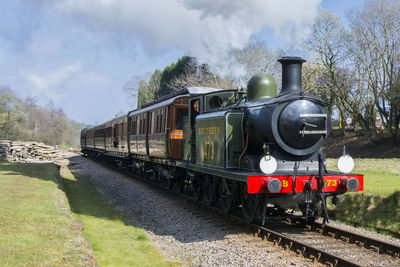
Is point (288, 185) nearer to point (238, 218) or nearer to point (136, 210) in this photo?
point (238, 218)

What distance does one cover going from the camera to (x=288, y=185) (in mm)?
7180

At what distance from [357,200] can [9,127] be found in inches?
1782

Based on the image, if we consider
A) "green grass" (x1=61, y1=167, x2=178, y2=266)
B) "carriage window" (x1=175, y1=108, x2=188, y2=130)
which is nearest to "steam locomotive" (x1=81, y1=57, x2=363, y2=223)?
"carriage window" (x1=175, y1=108, x2=188, y2=130)

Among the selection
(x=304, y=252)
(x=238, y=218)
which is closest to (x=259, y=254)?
(x=304, y=252)

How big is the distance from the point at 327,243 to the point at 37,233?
16.2ft

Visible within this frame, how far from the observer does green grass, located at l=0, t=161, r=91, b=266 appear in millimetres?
5090

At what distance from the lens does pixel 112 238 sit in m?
7.62

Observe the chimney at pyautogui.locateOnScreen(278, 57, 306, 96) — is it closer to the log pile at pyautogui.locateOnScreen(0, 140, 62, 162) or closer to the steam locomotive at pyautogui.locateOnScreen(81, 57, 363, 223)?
the steam locomotive at pyautogui.locateOnScreen(81, 57, 363, 223)

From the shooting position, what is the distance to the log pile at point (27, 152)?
2486cm

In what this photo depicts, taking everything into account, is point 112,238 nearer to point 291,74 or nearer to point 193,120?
point 193,120

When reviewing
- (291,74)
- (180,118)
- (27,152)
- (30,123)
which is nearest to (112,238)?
(291,74)

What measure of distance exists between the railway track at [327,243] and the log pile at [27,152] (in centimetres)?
1997

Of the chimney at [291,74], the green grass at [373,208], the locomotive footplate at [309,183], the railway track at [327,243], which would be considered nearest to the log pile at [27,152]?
the railway track at [327,243]

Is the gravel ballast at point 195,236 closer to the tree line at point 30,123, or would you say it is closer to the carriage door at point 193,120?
the carriage door at point 193,120
